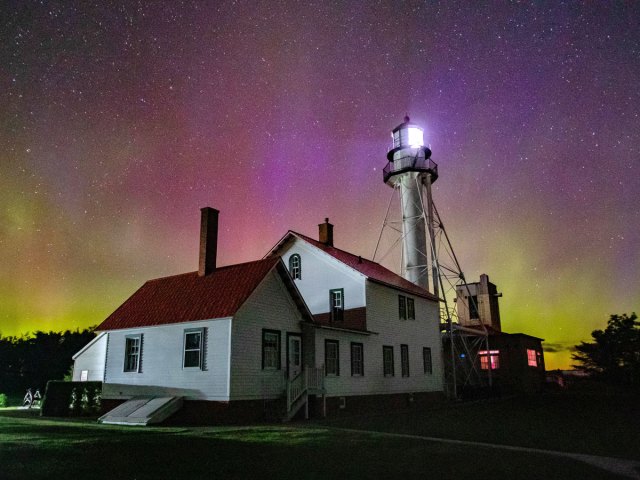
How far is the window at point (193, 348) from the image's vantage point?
844 inches

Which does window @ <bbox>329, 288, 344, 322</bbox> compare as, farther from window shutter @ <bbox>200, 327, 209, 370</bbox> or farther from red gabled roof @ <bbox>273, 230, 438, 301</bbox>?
window shutter @ <bbox>200, 327, 209, 370</bbox>

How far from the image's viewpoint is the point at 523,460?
1159cm

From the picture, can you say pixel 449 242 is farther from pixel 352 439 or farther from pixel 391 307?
pixel 352 439

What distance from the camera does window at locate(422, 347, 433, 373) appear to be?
33312 mm

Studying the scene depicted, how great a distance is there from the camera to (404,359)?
31.3m

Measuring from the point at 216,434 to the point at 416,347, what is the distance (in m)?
19.2

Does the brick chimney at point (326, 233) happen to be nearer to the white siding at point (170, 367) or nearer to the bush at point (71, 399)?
the white siding at point (170, 367)

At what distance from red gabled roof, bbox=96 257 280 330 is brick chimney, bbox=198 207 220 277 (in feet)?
1.75

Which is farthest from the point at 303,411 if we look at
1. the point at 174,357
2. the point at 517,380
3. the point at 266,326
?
the point at 517,380

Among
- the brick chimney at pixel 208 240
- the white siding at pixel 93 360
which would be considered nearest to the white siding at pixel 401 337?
the brick chimney at pixel 208 240

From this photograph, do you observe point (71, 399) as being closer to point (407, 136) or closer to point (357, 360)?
Result: point (357, 360)

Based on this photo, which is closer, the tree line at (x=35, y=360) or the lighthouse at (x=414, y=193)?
the lighthouse at (x=414, y=193)

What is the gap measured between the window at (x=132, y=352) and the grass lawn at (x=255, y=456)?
23.2ft

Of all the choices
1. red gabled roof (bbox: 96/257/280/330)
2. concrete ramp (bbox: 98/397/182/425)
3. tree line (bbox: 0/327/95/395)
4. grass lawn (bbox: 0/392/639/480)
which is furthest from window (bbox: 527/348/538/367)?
tree line (bbox: 0/327/95/395)
